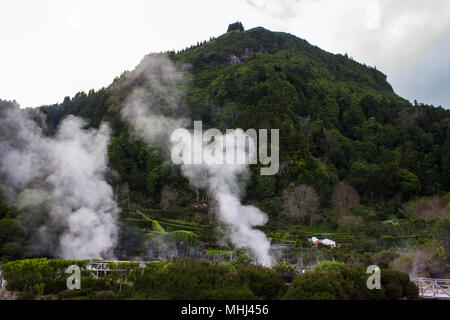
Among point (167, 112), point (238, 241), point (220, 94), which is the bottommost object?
point (238, 241)

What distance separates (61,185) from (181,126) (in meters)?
33.1

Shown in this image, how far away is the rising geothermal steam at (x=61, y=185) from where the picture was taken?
2356cm

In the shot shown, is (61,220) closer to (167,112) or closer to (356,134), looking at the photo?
(167,112)

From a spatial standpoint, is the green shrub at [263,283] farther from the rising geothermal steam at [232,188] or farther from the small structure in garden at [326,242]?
the small structure in garden at [326,242]

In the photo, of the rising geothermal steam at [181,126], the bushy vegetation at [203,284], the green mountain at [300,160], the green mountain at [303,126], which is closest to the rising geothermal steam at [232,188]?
the rising geothermal steam at [181,126]

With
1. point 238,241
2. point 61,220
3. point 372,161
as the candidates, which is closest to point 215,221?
point 238,241

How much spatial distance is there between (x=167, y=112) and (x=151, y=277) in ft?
171

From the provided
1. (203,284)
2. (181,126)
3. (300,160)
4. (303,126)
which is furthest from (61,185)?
(303,126)

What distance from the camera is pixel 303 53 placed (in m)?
108

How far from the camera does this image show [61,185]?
27.8 meters

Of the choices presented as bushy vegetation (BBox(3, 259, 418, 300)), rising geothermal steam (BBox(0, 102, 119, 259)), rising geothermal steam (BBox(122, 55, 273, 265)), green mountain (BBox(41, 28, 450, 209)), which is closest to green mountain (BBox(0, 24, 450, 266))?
green mountain (BBox(41, 28, 450, 209))

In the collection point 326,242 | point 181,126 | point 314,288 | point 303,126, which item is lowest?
point 326,242

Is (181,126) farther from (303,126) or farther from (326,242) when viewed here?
(326,242)

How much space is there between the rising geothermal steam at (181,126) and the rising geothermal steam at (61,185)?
34.6 feet
